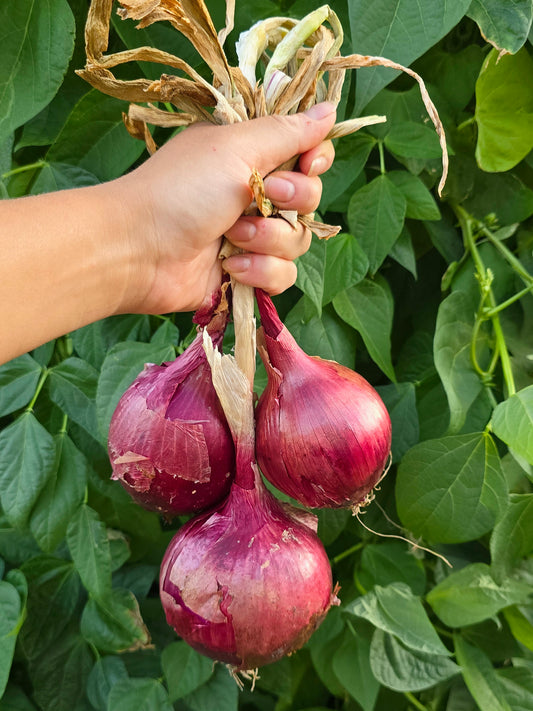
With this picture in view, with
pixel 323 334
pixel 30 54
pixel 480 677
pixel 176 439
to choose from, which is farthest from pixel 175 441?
pixel 480 677

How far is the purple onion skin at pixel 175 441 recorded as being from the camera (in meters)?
0.37

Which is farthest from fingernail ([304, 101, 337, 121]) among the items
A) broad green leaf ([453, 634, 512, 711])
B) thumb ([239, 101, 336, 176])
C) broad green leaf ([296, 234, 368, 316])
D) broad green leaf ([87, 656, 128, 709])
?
broad green leaf ([87, 656, 128, 709])

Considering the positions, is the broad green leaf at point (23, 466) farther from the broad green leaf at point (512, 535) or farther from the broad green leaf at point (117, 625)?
the broad green leaf at point (512, 535)

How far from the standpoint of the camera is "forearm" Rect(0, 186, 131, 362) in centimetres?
35

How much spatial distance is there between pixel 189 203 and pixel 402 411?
29 centimetres

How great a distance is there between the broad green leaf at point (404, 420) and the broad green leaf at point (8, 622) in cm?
41

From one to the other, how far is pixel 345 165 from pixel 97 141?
0.21 metres

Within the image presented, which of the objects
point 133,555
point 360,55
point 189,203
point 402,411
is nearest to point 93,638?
point 133,555

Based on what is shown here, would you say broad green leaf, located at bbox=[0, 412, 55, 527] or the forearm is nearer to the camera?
the forearm

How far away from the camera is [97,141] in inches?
21.8

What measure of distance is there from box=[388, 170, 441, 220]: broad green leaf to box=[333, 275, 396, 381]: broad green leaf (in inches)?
2.7

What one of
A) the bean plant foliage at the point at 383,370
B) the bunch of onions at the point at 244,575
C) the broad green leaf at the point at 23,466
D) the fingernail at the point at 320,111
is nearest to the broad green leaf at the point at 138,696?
the bean plant foliage at the point at 383,370

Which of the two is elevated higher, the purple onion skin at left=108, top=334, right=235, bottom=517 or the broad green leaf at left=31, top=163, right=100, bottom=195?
the broad green leaf at left=31, top=163, right=100, bottom=195

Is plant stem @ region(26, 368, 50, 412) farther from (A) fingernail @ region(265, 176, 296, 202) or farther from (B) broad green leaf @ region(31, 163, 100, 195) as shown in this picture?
(A) fingernail @ region(265, 176, 296, 202)
